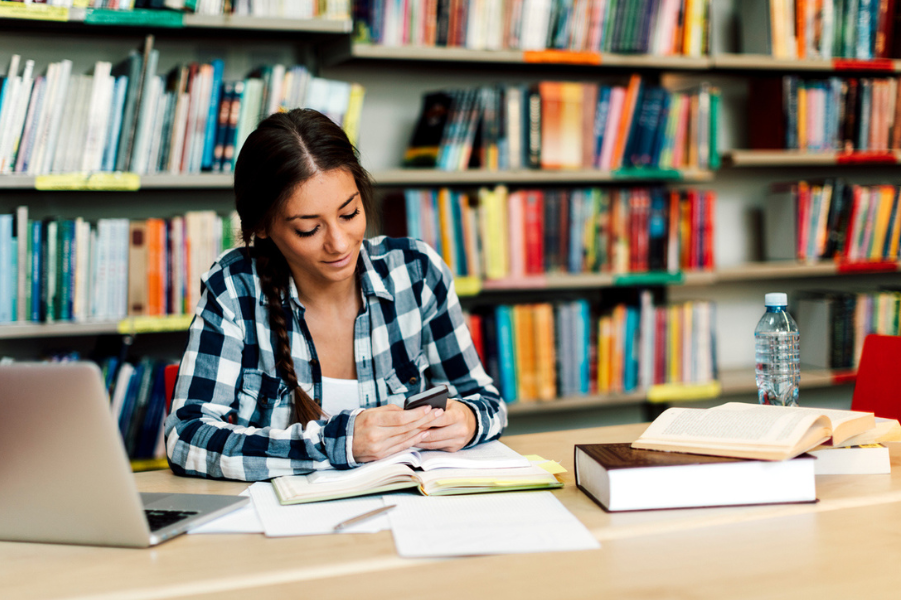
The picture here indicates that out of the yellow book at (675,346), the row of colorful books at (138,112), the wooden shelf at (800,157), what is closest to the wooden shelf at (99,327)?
the row of colorful books at (138,112)

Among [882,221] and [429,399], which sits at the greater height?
[882,221]

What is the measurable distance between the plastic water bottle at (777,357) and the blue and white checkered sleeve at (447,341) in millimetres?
502

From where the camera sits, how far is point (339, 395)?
4.58 feet

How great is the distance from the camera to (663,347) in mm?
2557

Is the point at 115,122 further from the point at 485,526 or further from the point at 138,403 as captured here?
the point at 485,526

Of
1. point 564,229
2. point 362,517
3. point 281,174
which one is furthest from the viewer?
point 564,229

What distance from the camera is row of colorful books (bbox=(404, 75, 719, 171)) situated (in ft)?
7.62

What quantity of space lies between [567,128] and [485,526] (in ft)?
5.71

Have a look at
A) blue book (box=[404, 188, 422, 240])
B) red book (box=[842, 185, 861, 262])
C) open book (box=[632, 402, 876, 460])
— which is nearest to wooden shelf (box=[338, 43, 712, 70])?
blue book (box=[404, 188, 422, 240])

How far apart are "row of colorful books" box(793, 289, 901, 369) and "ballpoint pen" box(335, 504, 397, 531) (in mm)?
2222

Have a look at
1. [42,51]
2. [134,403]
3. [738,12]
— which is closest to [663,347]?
[738,12]

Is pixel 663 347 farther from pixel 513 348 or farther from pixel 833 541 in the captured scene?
pixel 833 541

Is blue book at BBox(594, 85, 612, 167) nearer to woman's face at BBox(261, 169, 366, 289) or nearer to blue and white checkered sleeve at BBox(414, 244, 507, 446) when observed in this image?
blue and white checkered sleeve at BBox(414, 244, 507, 446)

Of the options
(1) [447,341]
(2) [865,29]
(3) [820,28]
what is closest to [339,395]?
(1) [447,341]
